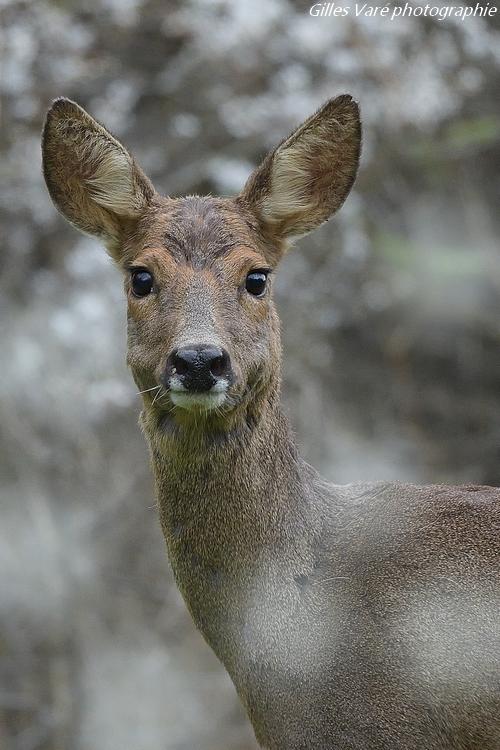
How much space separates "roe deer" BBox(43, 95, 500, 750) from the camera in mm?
3891

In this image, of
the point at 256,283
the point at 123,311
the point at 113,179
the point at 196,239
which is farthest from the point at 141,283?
the point at 123,311

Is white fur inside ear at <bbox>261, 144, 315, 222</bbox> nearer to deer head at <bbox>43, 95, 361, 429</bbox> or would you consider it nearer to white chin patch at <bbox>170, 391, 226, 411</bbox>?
deer head at <bbox>43, 95, 361, 429</bbox>

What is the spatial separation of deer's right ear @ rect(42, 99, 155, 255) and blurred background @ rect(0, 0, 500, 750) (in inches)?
178

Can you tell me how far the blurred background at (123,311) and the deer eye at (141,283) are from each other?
4.97 meters

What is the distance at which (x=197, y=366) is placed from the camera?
3.84m

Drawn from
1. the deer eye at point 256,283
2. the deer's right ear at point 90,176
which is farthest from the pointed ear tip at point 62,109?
the deer eye at point 256,283

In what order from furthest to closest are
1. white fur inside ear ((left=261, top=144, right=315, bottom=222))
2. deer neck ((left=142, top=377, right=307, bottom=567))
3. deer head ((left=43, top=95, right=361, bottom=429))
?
white fur inside ear ((left=261, top=144, right=315, bottom=222)), deer neck ((left=142, top=377, right=307, bottom=567)), deer head ((left=43, top=95, right=361, bottom=429))

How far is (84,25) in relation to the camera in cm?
1011

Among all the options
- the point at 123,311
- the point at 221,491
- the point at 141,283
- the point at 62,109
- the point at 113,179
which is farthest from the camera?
the point at 123,311

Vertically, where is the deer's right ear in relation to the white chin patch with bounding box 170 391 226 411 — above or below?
above

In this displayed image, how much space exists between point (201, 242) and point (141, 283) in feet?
0.95

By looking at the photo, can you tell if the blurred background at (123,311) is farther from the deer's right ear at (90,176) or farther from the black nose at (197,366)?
the black nose at (197,366)

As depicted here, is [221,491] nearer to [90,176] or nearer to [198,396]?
[198,396]

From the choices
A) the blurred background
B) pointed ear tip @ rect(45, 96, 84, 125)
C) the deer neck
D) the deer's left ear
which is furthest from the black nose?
the blurred background
